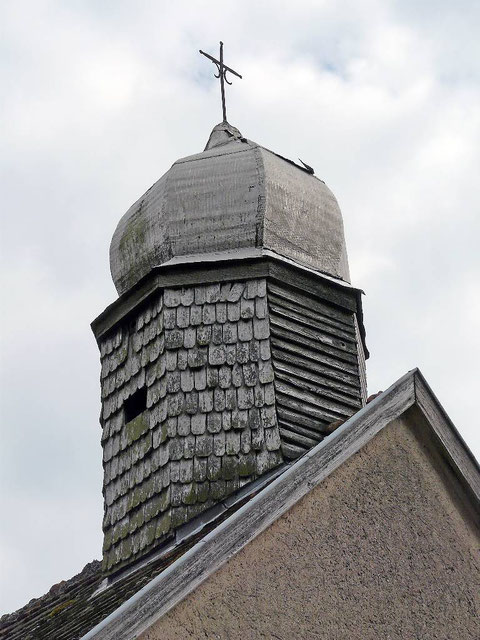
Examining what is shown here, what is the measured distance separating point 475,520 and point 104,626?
2.55 meters

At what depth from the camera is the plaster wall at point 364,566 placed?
6.88 metres

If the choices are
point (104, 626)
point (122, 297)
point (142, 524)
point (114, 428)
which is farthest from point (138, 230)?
point (104, 626)

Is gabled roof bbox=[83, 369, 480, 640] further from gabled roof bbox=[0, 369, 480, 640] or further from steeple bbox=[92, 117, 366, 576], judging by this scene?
steeple bbox=[92, 117, 366, 576]

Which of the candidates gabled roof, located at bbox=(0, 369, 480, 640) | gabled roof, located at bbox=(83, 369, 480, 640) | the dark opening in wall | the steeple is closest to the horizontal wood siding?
the steeple

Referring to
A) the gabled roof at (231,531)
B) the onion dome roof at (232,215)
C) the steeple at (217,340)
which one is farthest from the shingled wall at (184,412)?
the onion dome roof at (232,215)

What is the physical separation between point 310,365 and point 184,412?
1.01m

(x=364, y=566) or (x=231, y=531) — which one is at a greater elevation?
(x=231, y=531)

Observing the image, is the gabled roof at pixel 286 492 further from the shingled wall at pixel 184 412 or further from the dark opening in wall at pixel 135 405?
the dark opening in wall at pixel 135 405

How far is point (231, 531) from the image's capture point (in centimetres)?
706

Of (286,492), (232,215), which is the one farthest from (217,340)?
(286,492)

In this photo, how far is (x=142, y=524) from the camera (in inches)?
371

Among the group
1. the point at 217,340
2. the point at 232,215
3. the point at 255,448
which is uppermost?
the point at 232,215

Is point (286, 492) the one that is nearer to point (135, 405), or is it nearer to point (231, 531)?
point (231, 531)

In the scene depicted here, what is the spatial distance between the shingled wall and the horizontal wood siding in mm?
103
